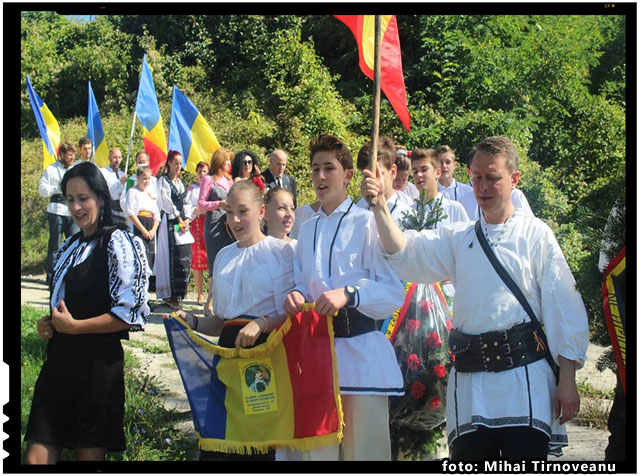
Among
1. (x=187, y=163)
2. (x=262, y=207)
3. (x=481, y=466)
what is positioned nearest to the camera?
(x=481, y=466)

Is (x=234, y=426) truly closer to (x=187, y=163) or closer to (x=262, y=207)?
(x=262, y=207)

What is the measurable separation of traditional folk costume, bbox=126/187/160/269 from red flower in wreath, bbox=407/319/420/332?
6.07 metres

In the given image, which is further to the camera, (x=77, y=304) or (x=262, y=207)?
(x=262, y=207)

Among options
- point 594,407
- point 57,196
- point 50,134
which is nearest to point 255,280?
point 594,407

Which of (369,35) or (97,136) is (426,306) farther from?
(97,136)

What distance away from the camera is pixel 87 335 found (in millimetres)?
4082

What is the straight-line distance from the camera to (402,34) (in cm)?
1891

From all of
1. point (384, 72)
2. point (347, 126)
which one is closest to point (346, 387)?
point (384, 72)

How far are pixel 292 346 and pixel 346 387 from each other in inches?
14.8

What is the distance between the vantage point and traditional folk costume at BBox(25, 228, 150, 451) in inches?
159

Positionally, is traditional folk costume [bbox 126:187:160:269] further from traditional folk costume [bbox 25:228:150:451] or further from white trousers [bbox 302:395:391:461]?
white trousers [bbox 302:395:391:461]

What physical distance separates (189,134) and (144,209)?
134 centimetres

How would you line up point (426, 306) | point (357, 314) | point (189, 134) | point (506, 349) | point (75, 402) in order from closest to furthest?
1. point (506, 349)
2. point (75, 402)
3. point (357, 314)
4. point (426, 306)
5. point (189, 134)

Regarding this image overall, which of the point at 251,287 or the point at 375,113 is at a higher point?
the point at 375,113
